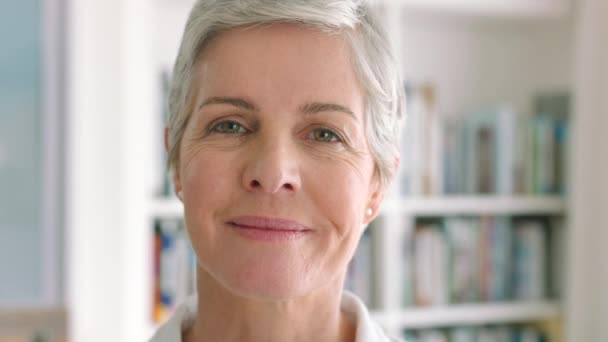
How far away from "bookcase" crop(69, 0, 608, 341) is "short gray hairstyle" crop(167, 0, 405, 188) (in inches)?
43.1

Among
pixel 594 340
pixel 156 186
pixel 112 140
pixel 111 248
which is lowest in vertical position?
pixel 594 340

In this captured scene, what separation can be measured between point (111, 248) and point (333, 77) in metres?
1.32

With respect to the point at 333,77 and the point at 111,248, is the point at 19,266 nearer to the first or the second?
the point at 111,248

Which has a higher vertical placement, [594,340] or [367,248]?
[367,248]

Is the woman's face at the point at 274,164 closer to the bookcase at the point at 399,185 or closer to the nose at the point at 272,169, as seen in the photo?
the nose at the point at 272,169

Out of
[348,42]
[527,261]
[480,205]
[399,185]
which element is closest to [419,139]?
[399,185]

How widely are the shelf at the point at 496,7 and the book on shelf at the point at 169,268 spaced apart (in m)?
1.04

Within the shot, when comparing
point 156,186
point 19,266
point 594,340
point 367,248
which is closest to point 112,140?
point 156,186

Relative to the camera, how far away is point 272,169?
2.13ft

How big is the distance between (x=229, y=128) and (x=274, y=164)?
A: 79 millimetres

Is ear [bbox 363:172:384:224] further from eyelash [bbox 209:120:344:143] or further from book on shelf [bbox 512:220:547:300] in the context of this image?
book on shelf [bbox 512:220:547:300]

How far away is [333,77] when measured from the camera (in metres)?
0.68

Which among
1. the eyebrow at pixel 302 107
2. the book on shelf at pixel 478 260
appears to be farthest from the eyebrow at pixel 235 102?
the book on shelf at pixel 478 260

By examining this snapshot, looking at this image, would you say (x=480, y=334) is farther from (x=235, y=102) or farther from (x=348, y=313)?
(x=235, y=102)
